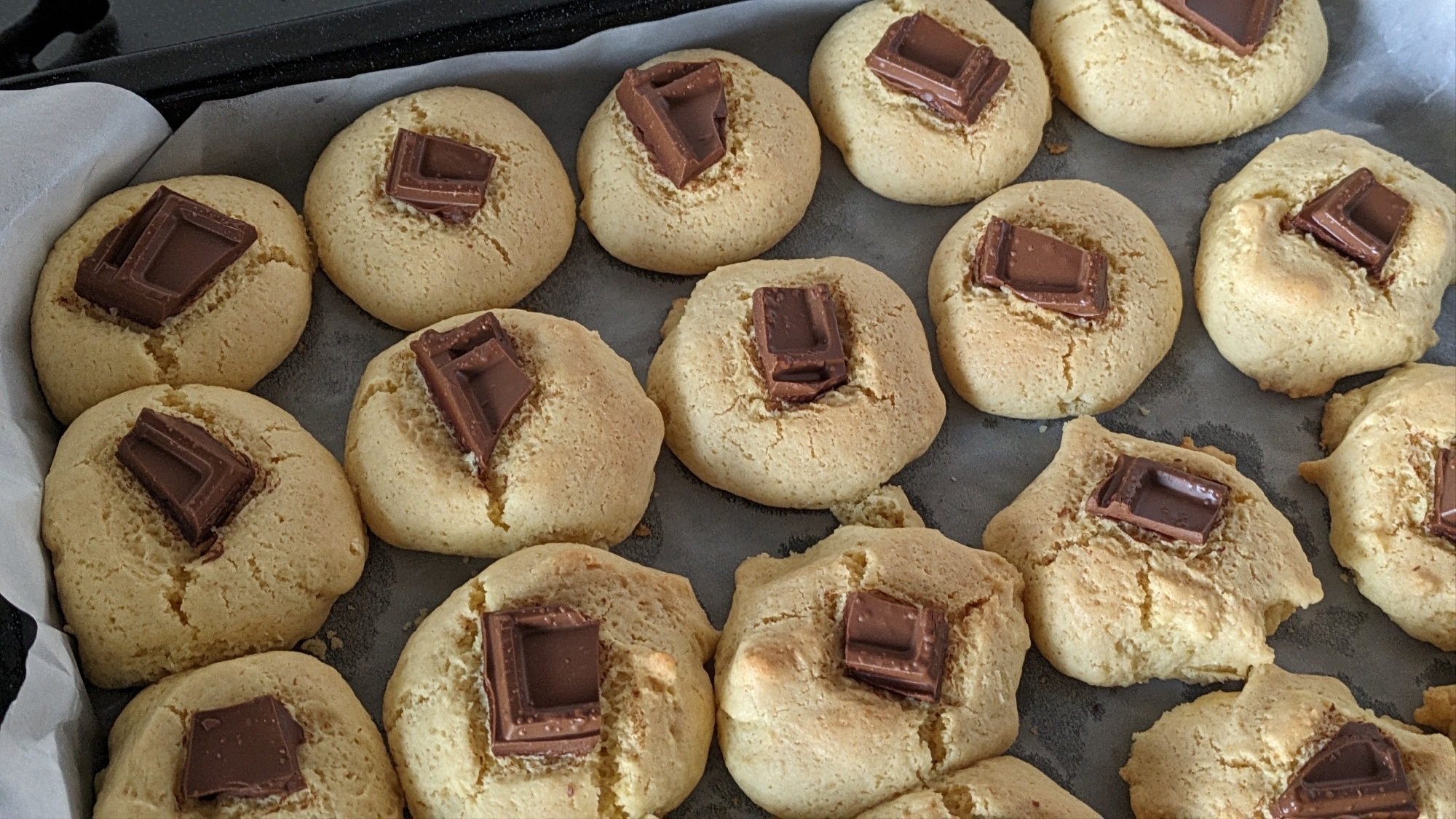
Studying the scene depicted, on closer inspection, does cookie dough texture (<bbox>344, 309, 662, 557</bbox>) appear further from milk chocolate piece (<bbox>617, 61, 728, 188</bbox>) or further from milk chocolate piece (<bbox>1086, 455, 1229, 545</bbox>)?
milk chocolate piece (<bbox>1086, 455, 1229, 545</bbox>)

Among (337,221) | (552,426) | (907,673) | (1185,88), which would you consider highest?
(1185,88)

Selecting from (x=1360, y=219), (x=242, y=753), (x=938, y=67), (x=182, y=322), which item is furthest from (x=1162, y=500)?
(x=182, y=322)

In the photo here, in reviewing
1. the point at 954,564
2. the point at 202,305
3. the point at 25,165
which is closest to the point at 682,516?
the point at 954,564

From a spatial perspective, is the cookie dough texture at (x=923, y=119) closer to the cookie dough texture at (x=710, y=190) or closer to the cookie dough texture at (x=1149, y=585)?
the cookie dough texture at (x=710, y=190)

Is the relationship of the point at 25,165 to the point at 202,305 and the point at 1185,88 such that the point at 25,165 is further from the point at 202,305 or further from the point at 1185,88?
the point at 1185,88

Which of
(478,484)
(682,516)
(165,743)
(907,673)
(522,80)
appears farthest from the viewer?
(522,80)

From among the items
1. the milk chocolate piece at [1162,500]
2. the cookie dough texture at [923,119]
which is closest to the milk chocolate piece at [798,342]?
the cookie dough texture at [923,119]
